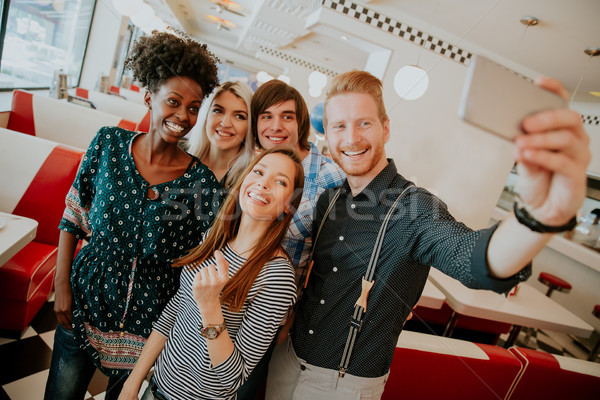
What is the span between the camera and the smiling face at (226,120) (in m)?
1.96

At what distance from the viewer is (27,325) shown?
2.25 m

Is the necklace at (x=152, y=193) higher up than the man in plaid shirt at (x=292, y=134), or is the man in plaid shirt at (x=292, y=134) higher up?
the man in plaid shirt at (x=292, y=134)

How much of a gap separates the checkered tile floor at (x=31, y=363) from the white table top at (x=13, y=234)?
1.01 m

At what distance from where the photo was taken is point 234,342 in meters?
1.14

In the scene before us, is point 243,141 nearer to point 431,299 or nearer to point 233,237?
point 233,237

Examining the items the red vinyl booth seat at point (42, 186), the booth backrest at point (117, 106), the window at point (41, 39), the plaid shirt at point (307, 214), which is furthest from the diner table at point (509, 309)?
the window at point (41, 39)

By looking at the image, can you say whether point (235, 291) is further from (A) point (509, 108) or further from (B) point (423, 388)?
(B) point (423, 388)

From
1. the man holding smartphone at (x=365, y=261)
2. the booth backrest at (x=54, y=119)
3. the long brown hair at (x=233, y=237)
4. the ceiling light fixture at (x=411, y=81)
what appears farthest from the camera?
the booth backrest at (x=54, y=119)

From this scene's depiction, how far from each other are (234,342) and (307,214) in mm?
739

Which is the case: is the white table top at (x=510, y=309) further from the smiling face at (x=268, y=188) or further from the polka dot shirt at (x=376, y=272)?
the smiling face at (x=268, y=188)

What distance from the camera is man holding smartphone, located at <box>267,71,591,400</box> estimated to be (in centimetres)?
88

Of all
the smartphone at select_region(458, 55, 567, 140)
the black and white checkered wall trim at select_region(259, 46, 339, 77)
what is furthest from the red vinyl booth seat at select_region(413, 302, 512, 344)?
the black and white checkered wall trim at select_region(259, 46, 339, 77)

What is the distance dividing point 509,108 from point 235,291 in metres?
1.00

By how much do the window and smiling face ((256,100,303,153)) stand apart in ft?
15.5
